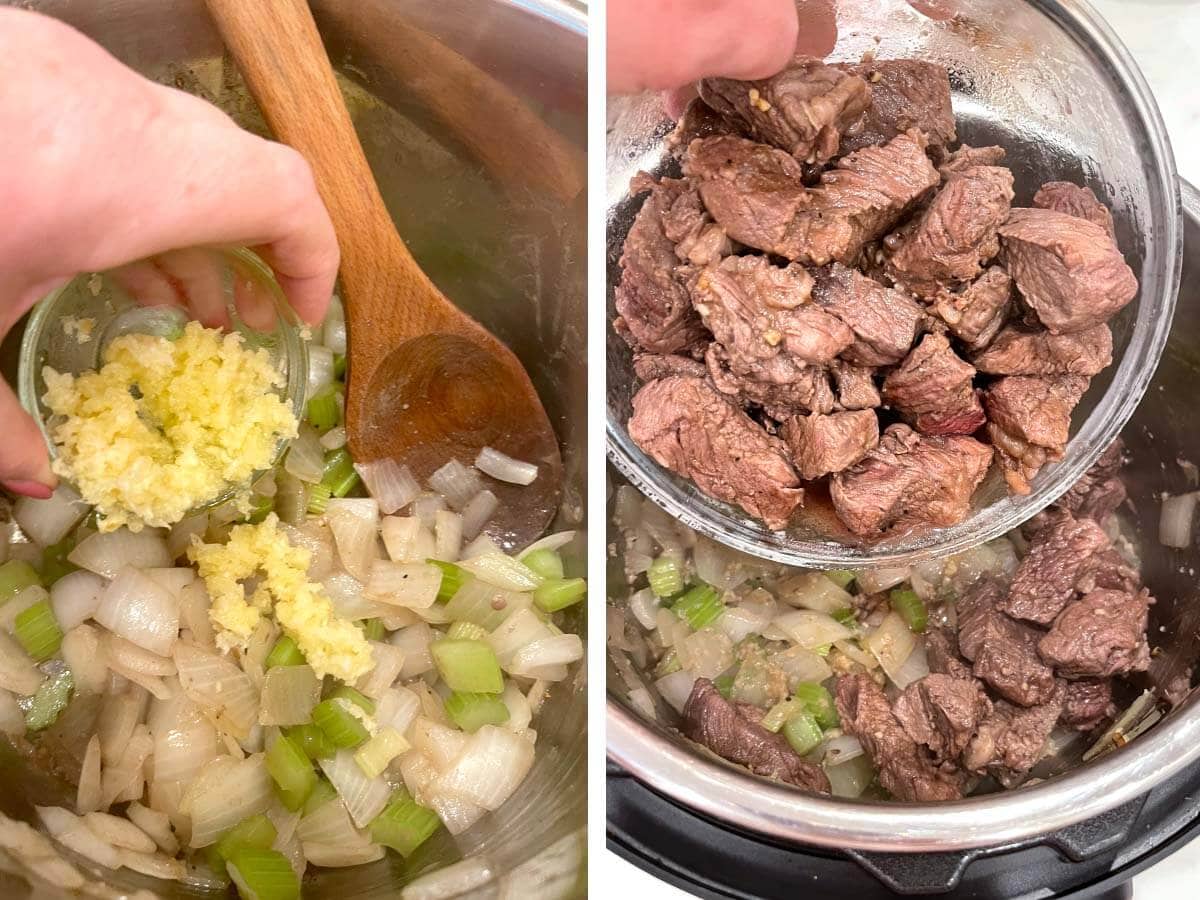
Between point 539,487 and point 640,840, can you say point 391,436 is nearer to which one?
point 539,487

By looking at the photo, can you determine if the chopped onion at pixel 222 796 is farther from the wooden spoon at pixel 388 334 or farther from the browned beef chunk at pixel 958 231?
the browned beef chunk at pixel 958 231

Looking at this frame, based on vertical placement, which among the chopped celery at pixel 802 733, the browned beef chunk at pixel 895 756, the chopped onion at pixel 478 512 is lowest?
the chopped celery at pixel 802 733

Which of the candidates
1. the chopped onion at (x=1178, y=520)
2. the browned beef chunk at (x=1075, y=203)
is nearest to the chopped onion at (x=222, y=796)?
the browned beef chunk at (x=1075, y=203)

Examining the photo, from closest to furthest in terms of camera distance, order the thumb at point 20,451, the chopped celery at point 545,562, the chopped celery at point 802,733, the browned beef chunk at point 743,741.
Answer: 1. the thumb at point 20,451
2. the chopped celery at point 545,562
3. the browned beef chunk at point 743,741
4. the chopped celery at point 802,733

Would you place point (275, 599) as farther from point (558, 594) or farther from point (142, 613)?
point (558, 594)

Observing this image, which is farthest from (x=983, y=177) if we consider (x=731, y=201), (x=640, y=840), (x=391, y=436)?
(x=640, y=840)

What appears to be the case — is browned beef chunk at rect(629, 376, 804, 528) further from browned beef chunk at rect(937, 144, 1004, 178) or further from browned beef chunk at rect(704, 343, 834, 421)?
A: browned beef chunk at rect(937, 144, 1004, 178)
